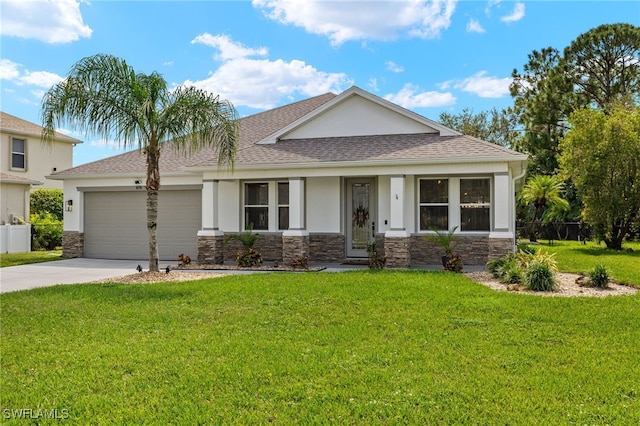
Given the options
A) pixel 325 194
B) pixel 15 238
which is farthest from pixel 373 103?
pixel 15 238

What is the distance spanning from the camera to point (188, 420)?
382 centimetres

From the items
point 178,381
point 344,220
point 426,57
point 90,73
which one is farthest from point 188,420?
point 426,57

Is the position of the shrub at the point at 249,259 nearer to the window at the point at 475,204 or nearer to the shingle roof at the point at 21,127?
the window at the point at 475,204

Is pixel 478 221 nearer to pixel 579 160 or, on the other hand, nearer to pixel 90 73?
pixel 579 160

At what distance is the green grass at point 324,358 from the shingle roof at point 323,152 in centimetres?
535

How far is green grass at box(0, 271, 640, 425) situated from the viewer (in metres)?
4.00

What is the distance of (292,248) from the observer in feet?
45.3

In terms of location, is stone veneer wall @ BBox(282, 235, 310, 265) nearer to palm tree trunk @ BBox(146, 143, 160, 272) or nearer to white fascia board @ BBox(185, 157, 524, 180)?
white fascia board @ BBox(185, 157, 524, 180)

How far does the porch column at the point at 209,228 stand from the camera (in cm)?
1473

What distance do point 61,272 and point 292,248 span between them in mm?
6409

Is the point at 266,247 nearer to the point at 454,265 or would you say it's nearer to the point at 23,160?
the point at 454,265

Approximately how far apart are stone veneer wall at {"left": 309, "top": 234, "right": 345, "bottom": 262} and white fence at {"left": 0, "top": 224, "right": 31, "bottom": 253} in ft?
40.0

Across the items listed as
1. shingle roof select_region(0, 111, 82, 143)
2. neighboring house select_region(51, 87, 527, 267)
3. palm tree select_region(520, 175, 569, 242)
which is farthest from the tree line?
shingle roof select_region(0, 111, 82, 143)

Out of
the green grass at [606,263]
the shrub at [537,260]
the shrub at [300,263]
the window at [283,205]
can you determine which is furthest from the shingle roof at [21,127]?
the green grass at [606,263]
